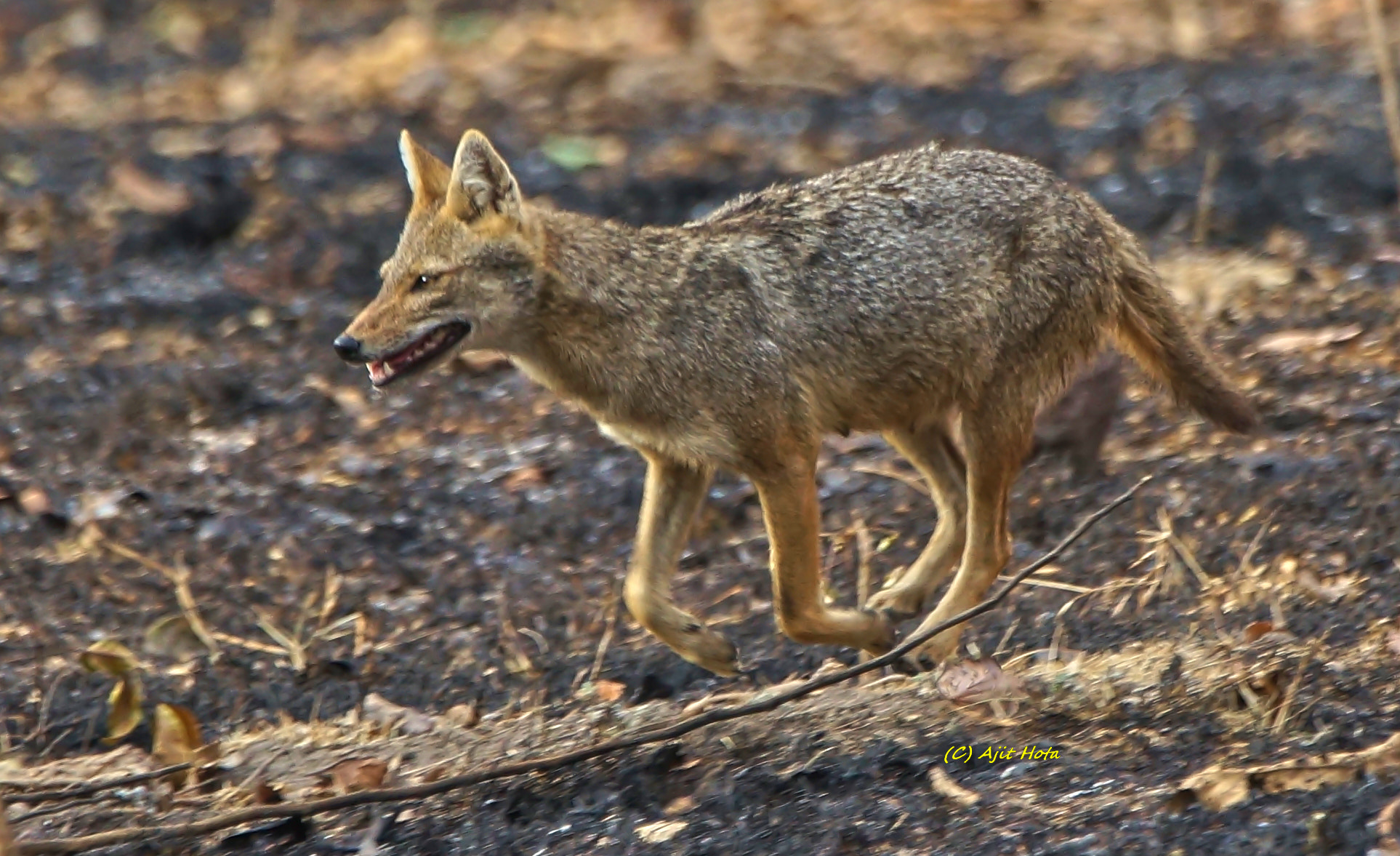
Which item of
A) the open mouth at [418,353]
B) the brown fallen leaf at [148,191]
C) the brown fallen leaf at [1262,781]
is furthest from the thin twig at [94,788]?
the brown fallen leaf at [148,191]

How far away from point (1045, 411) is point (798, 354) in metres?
1.48

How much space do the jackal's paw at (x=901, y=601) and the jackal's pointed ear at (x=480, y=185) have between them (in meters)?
1.85

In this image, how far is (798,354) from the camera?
5777mm

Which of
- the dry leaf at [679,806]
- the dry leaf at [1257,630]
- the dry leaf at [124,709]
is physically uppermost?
the dry leaf at [124,709]

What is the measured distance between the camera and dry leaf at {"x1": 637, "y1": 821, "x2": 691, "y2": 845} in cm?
475

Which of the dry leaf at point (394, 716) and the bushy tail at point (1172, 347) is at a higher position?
the bushy tail at point (1172, 347)

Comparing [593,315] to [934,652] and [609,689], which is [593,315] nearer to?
[609,689]

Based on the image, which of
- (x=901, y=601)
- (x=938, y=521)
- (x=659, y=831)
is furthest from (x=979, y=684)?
(x=938, y=521)

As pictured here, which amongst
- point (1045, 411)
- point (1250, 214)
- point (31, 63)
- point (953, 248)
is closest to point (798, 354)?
point (953, 248)

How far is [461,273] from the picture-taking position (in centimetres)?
548

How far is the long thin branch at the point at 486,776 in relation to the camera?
15.6 ft

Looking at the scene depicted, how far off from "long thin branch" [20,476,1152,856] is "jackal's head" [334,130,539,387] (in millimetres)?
1225

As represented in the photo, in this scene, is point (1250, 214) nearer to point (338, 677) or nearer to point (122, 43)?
point (338, 677)

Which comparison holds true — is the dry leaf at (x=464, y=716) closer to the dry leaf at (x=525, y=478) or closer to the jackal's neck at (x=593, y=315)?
the jackal's neck at (x=593, y=315)
